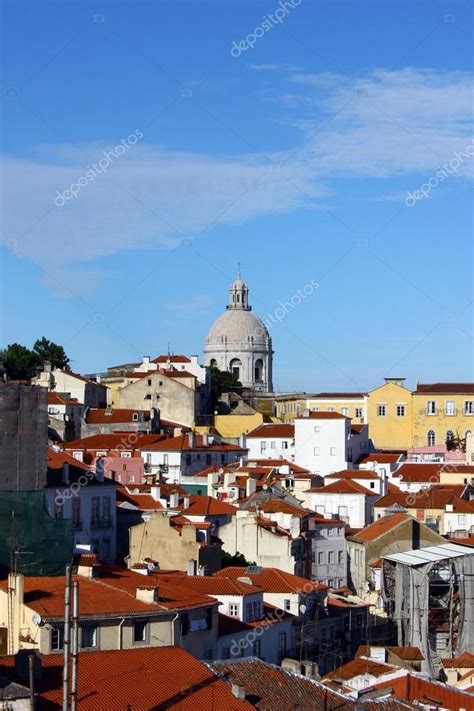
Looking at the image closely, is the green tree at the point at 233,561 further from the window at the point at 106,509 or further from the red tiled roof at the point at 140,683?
the red tiled roof at the point at 140,683

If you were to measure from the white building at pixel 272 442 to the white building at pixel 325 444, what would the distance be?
229 centimetres

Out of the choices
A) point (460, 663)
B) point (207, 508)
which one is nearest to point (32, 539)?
point (460, 663)

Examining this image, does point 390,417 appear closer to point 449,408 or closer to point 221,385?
point 449,408

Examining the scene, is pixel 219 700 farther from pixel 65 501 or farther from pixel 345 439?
pixel 345 439

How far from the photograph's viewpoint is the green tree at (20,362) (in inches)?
3285

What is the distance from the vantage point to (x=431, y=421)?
9288 cm

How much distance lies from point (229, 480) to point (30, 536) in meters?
27.9

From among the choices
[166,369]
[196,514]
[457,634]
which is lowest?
[457,634]

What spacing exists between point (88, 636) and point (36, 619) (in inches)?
41.8

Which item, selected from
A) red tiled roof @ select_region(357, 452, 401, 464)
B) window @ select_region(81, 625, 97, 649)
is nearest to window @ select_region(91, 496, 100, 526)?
window @ select_region(81, 625, 97, 649)

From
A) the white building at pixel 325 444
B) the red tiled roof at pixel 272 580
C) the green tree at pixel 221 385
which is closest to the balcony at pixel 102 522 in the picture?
the red tiled roof at pixel 272 580

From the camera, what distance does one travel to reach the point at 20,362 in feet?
286

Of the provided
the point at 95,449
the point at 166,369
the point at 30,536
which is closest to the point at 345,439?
the point at 95,449

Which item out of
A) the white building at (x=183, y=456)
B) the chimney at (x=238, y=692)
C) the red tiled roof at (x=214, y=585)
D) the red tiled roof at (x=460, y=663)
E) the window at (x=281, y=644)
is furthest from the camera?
the white building at (x=183, y=456)
